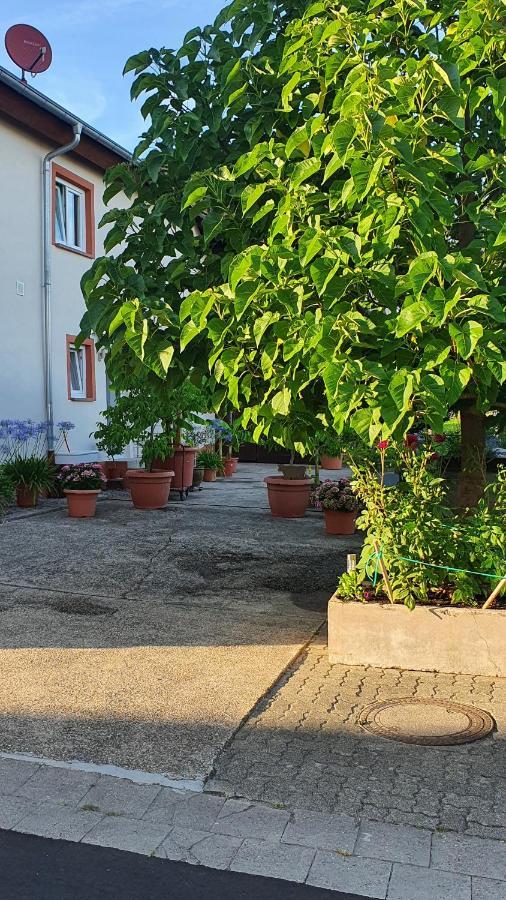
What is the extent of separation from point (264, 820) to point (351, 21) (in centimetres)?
395

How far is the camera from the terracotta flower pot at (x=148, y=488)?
12867mm

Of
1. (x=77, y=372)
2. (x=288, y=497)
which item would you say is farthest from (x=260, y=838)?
(x=77, y=372)

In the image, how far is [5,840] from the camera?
3.17 meters

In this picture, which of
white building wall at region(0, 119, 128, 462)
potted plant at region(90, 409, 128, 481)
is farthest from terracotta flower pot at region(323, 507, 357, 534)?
white building wall at region(0, 119, 128, 462)

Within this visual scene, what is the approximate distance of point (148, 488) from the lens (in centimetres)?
1289

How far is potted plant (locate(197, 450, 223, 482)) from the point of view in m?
18.0

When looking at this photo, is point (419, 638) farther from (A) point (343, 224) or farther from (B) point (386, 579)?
(A) point (343, 224)

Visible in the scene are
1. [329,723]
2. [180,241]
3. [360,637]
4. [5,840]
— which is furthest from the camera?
[180,241]

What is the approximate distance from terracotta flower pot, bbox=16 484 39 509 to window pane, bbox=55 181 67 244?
4705mm

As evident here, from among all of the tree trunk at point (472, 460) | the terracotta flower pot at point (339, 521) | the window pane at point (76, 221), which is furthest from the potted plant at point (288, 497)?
the window pane at point (76, 221)

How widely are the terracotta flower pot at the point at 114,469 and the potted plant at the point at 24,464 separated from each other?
2.30 metres

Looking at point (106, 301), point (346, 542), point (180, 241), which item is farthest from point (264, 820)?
point (346, 542)

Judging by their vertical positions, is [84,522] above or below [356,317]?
below

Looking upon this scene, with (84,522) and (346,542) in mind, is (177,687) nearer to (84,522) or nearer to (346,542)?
(346,542)
